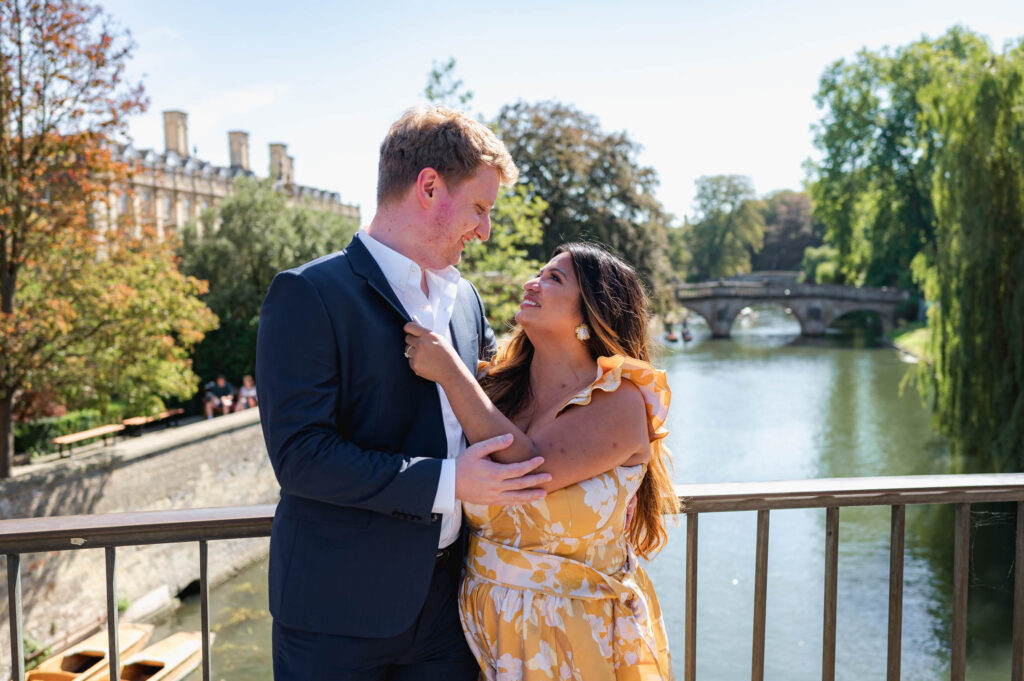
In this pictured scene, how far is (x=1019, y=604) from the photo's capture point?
242 cm

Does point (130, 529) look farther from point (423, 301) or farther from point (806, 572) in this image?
point (806, 572)

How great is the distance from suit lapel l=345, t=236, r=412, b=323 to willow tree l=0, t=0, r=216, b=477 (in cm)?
927

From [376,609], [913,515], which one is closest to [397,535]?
[376,609]

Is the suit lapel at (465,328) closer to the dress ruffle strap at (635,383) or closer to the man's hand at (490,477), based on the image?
→ the dress ruffle strap at (635,383)

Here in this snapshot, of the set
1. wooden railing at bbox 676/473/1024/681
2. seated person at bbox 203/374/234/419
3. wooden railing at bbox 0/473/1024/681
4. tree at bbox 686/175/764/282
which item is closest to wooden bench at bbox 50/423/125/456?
seated person at bbox 203/374/234/419

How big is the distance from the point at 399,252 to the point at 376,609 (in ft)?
2.27

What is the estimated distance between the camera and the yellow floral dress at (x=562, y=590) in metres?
1.78

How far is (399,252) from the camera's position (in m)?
1.76

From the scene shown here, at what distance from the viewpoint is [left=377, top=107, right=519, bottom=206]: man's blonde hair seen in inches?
66.8

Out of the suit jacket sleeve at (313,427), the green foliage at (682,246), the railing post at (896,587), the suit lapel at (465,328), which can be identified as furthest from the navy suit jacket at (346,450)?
the green foliage at (682,246)

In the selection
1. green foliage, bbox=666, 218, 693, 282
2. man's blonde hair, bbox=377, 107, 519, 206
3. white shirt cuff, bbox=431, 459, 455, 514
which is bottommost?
white shirt cuff, bbox=431, 459, 455, 514

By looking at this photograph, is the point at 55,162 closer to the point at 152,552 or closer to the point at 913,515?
the point at 152,552

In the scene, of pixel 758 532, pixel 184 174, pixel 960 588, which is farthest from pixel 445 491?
pixel 184 174

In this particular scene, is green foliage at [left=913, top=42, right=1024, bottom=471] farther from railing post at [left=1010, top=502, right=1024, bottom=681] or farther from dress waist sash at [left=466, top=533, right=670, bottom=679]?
dress waist sash at [left=466, top=533, right=670, bottom=679]
